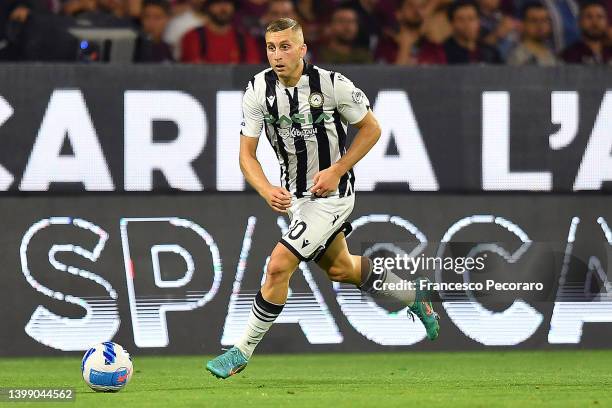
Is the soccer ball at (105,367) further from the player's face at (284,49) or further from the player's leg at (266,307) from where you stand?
the player's face at (284,49)

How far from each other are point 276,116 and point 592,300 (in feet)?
11.9

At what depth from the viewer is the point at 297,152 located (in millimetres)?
A: 8266

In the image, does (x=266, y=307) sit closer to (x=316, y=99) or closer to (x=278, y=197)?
(x=278, y=197)

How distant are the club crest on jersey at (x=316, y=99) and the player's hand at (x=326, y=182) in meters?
0.38

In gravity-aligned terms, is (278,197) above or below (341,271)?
above

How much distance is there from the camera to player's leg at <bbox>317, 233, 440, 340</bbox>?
853 cm

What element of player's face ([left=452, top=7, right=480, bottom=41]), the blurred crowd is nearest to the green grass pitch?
the blurred crowd

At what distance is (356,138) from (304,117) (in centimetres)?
33

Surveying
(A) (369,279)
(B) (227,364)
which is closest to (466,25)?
(A) (369,279)

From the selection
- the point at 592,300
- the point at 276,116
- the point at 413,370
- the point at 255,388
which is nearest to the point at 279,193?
the point at 276,116

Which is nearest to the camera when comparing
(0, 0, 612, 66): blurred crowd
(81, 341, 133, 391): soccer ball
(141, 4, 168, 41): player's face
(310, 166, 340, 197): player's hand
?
(81, 341, 133, 391): soccer ball

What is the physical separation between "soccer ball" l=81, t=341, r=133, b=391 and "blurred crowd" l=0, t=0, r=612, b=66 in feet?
12.1

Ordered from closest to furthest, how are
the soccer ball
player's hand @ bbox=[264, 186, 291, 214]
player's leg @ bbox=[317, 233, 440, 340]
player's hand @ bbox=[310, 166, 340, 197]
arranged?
1. the soccer ball
2. player's hand @ bbox=[264, 186, 291, 214]
3. player's hand @ bbox=[310, 166, 340, 197]
4. player's leg @ bbox=[317, 233, 440, 340]

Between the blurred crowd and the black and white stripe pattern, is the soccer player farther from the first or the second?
the blurred crowd
